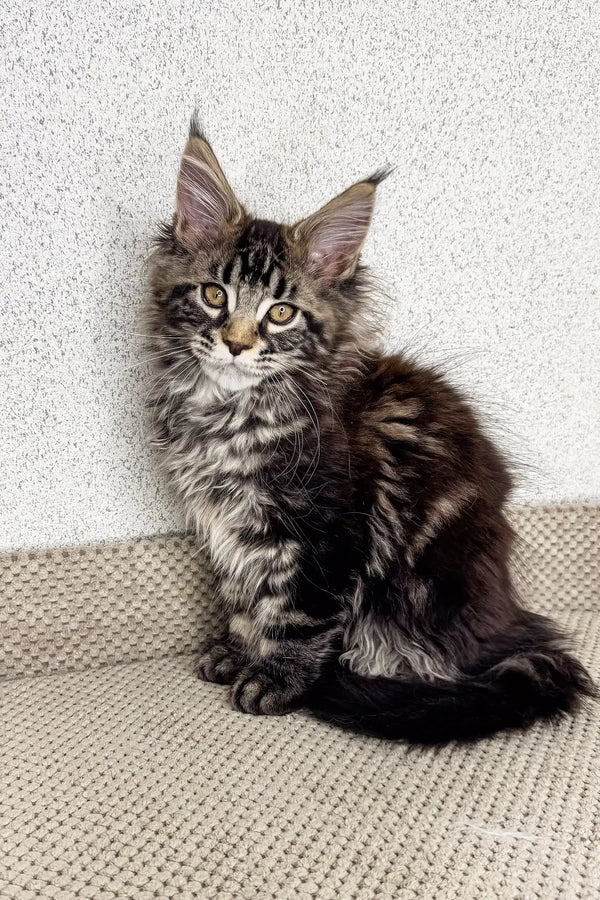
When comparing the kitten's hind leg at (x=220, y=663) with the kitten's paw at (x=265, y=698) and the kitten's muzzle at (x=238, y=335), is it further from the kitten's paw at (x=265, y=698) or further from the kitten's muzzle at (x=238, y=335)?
the kitten's muzzle at (x=238, y=335)

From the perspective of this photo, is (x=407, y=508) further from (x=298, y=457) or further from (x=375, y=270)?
(x=375, y=270)

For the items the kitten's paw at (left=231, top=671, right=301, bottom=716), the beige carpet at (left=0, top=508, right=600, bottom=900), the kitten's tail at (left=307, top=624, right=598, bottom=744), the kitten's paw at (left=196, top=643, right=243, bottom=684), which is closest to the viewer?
the beige carpet at (left=0, top=508, right=600, bottom=900)

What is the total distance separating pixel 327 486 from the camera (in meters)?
1.24

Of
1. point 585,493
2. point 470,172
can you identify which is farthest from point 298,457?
point 585,493

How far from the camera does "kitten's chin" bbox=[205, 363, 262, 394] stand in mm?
1176

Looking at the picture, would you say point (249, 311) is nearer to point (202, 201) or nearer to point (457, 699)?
point (202, 201)

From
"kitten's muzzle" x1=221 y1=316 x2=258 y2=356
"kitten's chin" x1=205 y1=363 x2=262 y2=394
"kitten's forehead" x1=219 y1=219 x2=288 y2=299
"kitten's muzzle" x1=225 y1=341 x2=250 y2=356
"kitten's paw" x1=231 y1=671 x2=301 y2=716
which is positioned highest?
"kitten's forehead" x1=219 y1=219 x2=288 y2=299

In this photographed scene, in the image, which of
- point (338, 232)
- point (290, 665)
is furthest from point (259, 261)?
point (290, 665)

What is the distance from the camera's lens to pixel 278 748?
3.84 ft

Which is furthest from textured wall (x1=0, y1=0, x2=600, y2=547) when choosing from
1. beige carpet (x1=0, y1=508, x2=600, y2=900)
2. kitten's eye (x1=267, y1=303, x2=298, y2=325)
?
kitten's eye (x1=267, y1=303, x2=298, y2=325)

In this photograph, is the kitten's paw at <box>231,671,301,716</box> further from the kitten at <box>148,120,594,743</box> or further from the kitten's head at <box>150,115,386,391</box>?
the kitten's head at <box>150,115,386,391</box>

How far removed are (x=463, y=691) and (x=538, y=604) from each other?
0.64 metres

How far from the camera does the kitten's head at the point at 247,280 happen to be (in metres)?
1.17

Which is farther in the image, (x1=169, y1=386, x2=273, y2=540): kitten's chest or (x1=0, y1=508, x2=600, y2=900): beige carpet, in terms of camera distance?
(x1=169, y1=386, x2=273, y2=540): kitten's chest
